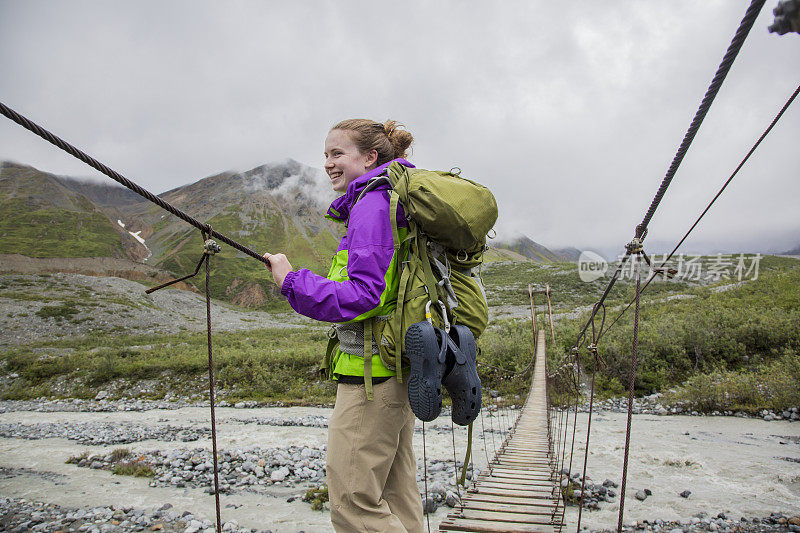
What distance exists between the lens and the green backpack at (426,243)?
51.0 inches

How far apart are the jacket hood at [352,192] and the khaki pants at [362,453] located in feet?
2.13

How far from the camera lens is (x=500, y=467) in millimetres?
4238

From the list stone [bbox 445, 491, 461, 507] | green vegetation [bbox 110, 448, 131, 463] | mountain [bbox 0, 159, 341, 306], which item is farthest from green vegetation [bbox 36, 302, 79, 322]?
stone [bbox 445, 491, 461, 507]

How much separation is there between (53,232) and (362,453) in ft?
299

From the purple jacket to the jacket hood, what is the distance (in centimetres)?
8

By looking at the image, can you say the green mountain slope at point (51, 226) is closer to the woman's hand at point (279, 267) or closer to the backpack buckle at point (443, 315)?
the woman's hand at point (279, 267)

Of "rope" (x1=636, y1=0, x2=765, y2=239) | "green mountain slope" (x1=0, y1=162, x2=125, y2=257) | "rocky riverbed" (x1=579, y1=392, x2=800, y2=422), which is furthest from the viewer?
"green mountain slope" (x1=0, y1=162, x2=125, y2=257)

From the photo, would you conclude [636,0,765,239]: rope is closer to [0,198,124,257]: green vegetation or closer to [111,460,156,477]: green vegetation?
[111,460,156,477]: green vegetation

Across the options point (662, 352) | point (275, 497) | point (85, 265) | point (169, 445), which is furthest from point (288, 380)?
point (85, 265)

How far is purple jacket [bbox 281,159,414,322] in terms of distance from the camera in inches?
47.7

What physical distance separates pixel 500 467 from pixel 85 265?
66019 mm

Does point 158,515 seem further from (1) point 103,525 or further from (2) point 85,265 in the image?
(2) point 85,265

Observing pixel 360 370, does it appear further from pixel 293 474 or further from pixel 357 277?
pixel 293 474

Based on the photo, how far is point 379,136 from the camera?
167 centimetres
